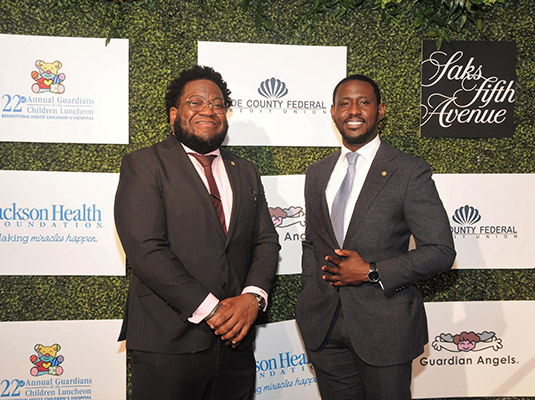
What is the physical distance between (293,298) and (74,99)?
1.89m

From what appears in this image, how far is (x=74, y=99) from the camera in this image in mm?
3078

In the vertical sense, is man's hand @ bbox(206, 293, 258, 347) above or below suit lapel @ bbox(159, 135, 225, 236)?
below

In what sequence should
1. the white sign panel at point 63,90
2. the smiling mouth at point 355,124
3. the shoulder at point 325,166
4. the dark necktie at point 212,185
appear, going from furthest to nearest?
the white sign panel at point 63,90, the shoulder at point 325,166, the smiling mouth at point 355,124, the dark necktie at point 212,185

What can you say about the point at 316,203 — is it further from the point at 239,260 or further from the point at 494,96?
the point at 494,96

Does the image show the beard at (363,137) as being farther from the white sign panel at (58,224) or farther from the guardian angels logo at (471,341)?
→ the guardian angels logo at (471,341)

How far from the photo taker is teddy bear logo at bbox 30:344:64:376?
305 centimetres

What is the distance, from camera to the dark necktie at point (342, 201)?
7.52 feet

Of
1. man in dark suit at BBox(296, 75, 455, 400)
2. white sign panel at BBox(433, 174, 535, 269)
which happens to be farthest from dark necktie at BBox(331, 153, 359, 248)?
white sign panel at BBox(433, 174, 535, 269)

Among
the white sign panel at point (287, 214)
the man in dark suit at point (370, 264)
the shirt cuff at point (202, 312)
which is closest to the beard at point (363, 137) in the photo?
the man in dark suit at point (370, 264)

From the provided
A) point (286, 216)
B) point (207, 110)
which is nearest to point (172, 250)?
point (207, 110)

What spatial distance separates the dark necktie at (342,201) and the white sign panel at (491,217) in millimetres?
1175

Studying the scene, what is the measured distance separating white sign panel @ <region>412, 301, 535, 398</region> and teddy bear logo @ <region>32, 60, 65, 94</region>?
Answer: 109 inches

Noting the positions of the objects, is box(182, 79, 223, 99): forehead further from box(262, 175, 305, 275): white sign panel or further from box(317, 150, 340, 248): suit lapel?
box(262, 175, 305, 275): white sign panel

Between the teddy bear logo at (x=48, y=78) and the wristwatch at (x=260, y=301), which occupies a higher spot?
the teddy bear logo at (x=48, y=78)
